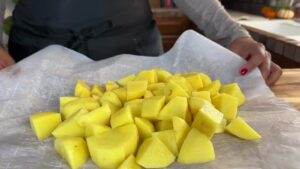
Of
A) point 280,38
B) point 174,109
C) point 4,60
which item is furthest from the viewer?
point 280,38

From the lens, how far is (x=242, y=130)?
2.33ft

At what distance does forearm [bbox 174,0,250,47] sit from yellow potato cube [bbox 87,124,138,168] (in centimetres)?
50

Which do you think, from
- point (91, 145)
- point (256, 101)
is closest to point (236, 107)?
point (256, 101)

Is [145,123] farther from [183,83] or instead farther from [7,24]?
[7,24]

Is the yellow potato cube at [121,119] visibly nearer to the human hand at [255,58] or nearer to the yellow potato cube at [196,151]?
the yellow potato cube at [196,151]

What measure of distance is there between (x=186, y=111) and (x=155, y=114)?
0.06 metres

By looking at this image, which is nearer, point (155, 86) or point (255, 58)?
point (155, 86)

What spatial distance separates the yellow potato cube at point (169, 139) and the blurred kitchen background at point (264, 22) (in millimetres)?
610

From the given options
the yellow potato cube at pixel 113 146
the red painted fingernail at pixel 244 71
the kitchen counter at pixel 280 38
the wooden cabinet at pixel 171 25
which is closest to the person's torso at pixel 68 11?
the red painted fingernail at pixel 244 71

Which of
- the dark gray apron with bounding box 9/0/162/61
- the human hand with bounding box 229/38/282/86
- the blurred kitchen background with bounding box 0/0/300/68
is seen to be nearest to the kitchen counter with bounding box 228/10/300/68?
the blurred kitchen background with bounding box 0/0/300/68

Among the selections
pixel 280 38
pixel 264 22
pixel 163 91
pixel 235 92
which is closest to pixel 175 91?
pixel 163 91

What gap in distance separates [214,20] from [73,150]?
61 centimetres

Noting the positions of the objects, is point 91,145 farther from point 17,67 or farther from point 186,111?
point 17,67

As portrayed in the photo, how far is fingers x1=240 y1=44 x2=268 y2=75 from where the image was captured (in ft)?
3.11
